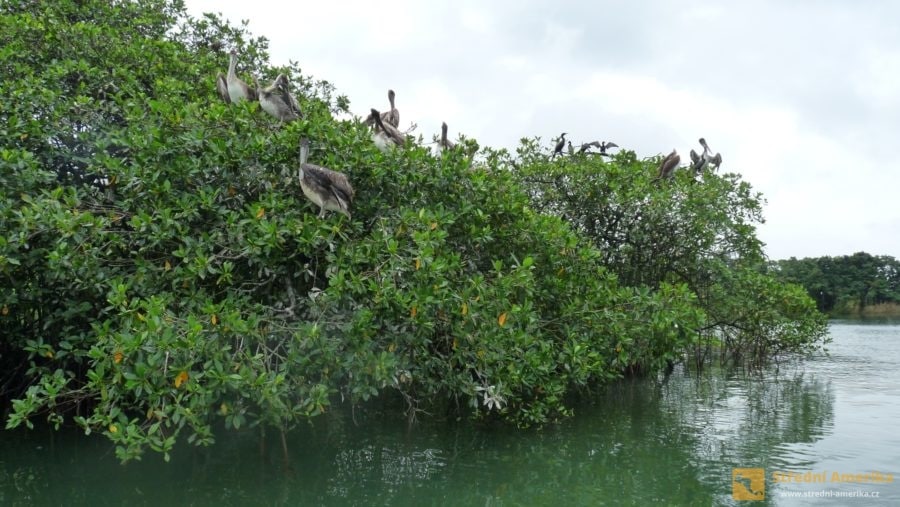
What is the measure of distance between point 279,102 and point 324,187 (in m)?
2.20

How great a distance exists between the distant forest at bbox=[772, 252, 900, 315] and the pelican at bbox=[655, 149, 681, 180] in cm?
3279

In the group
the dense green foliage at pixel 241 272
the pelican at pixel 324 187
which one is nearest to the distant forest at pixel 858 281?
the dense green foliage at pixel 241 272

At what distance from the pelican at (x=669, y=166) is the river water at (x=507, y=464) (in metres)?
4.14

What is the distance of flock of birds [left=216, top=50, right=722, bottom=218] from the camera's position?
589cm

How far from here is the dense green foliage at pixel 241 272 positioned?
5.25 meters

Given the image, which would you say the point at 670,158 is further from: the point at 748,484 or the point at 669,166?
the point at 748,484

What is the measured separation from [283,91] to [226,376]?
156 inches

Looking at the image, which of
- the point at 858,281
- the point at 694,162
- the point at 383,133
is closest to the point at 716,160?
the point at 694,162

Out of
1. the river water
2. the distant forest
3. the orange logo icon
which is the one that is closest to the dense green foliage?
the river water

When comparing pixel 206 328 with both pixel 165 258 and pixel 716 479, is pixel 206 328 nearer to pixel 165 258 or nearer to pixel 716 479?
pixel 165 258

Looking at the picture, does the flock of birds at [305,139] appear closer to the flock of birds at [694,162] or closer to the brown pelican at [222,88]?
the brown pelican at [222,88]

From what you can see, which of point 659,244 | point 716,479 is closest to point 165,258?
point 716,479

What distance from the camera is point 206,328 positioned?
5.23 meters

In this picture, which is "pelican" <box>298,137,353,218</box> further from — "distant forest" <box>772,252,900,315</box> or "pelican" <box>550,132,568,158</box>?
"distant forest" <box>772,252,900,315</box>
